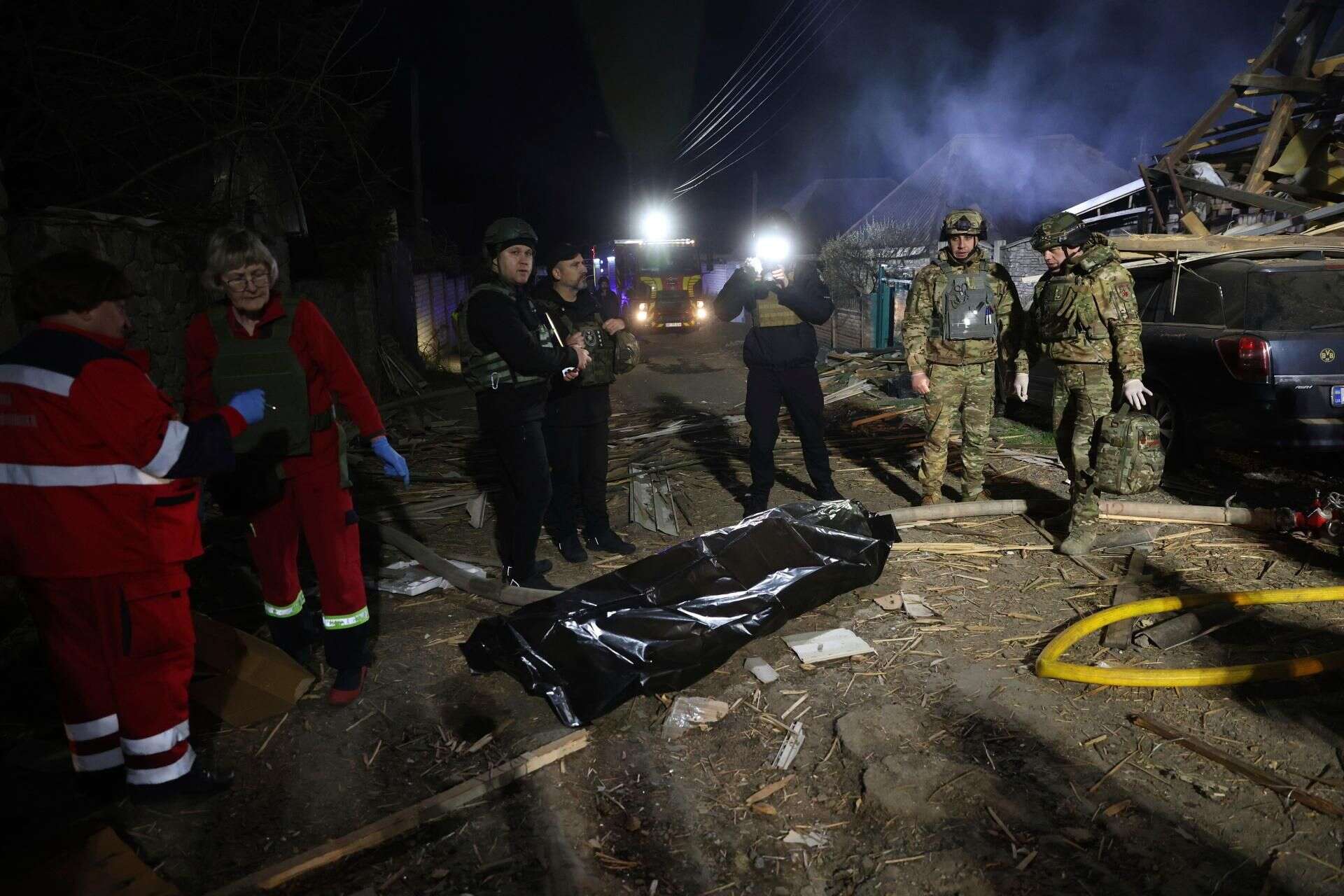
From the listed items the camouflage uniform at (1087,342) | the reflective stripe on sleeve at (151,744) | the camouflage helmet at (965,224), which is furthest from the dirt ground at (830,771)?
the camouflage helmet at (965,224)

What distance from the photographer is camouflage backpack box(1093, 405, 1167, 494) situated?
4922 mm

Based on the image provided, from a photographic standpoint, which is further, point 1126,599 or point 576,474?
point 576,474

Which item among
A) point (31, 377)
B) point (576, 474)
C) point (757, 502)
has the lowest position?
point (757, 502)

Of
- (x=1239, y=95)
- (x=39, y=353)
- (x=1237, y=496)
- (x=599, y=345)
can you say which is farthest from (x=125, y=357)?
(x=1239, y=95)

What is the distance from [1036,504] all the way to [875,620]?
2520 mm

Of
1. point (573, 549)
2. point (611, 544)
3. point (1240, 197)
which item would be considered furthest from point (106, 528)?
point (1240, 197)

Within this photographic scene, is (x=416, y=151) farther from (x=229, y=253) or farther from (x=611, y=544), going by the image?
(x=229, y=253)

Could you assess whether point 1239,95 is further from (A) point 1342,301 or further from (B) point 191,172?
(B) point 191,172

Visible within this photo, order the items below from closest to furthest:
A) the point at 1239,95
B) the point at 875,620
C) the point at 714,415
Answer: the point at 875,620 < the point at 714,415 < the point at 1239,95

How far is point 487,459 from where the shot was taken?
8.38 metres

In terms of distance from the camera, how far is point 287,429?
10.7 ft

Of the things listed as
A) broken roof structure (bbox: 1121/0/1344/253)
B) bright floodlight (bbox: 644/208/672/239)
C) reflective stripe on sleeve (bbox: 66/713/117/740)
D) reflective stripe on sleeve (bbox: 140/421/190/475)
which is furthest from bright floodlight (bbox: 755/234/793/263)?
bright floodlight (bbox: 644/208/672/239)

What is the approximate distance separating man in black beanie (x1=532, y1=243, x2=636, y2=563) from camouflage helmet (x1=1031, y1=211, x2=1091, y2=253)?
2.78m

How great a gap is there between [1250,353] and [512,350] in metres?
5.52
